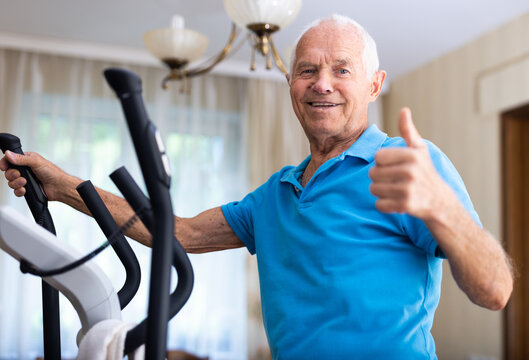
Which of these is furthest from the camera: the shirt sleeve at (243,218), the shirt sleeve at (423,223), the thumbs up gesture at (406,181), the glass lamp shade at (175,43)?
the glass lamp shade at (175,43)

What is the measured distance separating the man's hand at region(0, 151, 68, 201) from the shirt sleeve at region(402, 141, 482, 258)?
707 mm

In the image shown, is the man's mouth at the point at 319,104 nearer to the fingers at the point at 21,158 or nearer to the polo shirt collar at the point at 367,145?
the polo shirt collar at the point at 367,145

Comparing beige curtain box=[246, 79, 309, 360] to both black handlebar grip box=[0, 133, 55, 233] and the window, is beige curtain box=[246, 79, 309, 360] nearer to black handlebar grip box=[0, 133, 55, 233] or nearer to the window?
the window

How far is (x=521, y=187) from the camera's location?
379 cm

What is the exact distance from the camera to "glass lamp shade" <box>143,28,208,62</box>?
8.86 feet

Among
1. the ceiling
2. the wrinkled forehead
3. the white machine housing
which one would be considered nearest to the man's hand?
the white machine housing

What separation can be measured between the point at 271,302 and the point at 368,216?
0.80 ft

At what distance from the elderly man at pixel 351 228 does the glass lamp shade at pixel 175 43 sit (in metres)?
1.59

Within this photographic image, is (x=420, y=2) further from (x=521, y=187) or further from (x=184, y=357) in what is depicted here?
(x=184, y=357)

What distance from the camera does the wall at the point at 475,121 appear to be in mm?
3758

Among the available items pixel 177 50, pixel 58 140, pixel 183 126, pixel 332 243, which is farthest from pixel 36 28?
pixel 332 243

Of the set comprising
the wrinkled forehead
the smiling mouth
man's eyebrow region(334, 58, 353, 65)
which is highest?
the wrinkled forehead

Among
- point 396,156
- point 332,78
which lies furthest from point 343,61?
point 396,156

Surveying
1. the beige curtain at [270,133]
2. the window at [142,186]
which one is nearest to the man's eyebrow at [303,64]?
the window at [142,186]
